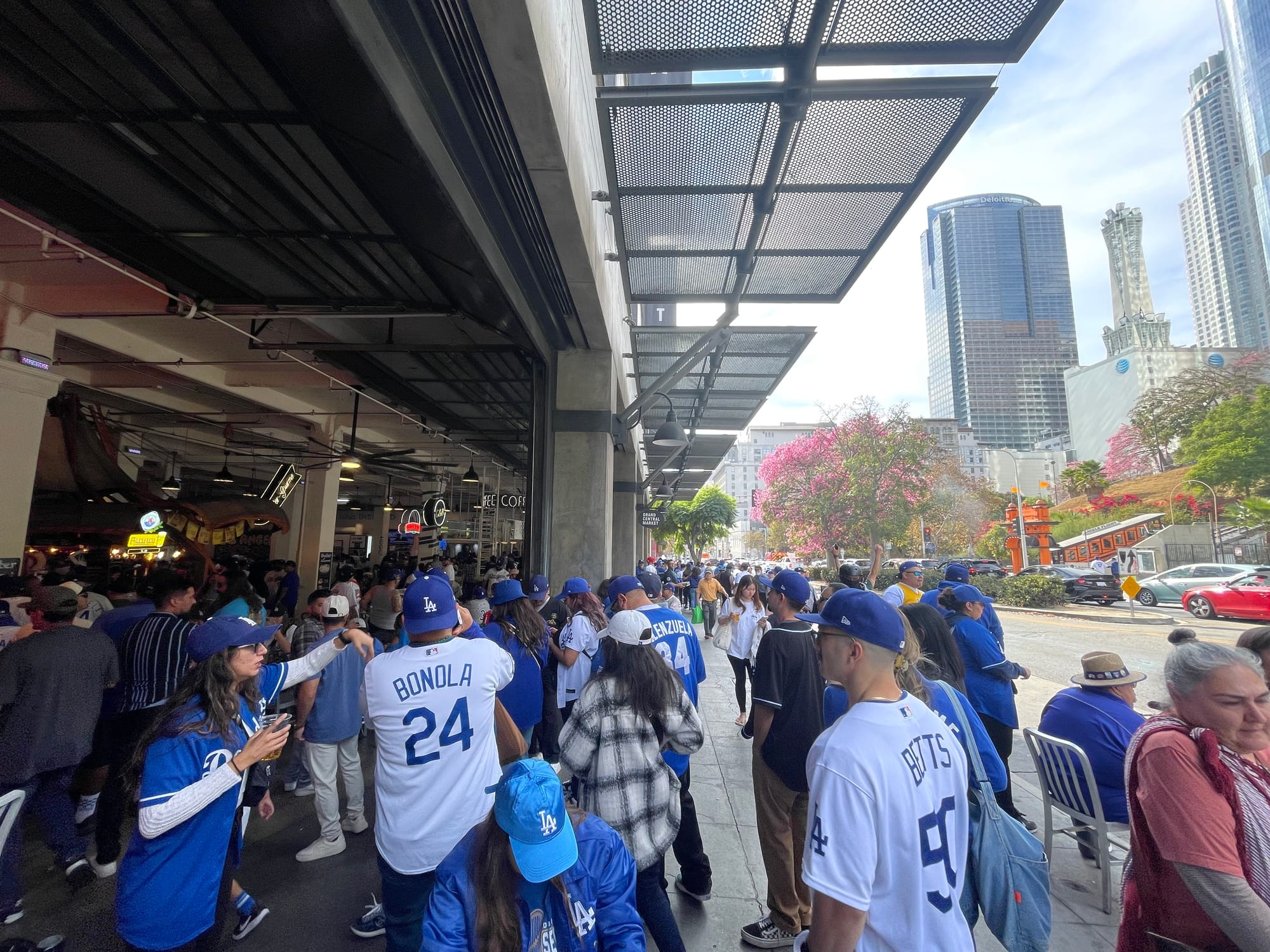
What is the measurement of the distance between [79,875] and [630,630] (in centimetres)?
404

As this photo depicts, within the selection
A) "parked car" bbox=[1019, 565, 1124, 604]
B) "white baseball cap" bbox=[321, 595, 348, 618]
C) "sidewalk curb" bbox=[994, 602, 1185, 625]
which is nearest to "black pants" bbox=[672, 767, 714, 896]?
"white baseball cap" bbox=[321, 595, 348, 618]

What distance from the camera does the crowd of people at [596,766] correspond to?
153 centimetres

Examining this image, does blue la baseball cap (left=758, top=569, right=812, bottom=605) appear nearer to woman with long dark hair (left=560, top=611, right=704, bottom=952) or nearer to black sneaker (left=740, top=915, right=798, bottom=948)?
woman with long dark hair (left=560, top=611, right=704, bottom=952)

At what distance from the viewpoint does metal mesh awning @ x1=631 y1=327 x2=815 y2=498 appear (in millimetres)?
8242

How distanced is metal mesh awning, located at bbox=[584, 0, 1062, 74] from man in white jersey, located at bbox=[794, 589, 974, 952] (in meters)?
3.74

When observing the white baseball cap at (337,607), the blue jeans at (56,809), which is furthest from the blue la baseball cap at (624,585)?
the blue jeans at (56,809)

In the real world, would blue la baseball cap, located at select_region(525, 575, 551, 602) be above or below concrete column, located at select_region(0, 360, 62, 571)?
below

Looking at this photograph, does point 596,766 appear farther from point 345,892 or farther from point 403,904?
point 345,892

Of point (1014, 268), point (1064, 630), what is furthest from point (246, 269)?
point (1014, 268)

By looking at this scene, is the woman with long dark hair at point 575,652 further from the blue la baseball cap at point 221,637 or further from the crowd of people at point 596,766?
the blue la baseball cap at point 221,637

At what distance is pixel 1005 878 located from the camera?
1.97m

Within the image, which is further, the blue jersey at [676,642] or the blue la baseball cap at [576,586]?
the blue la baseball cap at [576,586]

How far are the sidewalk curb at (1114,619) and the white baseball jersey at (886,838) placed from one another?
20967 mm

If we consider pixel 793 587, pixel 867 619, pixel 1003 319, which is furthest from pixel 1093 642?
pixel 1003 319
